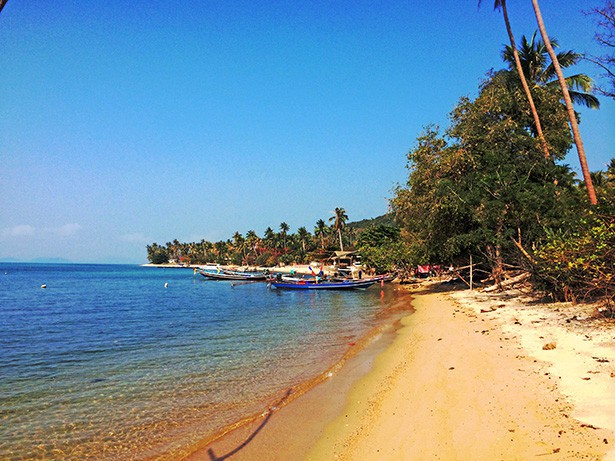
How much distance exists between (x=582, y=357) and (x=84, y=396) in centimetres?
1205

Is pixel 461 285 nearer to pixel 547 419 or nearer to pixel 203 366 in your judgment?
pixel 203 366

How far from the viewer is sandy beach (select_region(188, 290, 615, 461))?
5.67 metres

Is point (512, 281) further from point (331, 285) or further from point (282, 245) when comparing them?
point (282, 245)

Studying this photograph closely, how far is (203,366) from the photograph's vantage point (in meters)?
13.4

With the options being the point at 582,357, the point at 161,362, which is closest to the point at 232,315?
the point at 161,362

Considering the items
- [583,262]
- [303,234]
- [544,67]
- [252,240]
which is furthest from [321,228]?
[583,262]

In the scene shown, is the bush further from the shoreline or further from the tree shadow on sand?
the tree shadow on sand

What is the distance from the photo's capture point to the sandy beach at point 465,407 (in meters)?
5.67

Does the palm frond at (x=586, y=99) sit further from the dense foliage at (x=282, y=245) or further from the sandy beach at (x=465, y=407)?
the dense foliage at (x=282, y=245)

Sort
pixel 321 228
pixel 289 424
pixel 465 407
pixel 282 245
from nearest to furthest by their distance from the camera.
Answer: pixel 465 407 < pixel 289 424 < pixel 321 228 < pixel 282 245

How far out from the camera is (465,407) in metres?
7.22

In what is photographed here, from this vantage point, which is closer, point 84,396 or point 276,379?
point 84,396

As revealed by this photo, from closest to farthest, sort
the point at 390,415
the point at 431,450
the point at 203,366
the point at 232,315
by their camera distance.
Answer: the point at 431,450, the point at 390,415, the point at 203,366, the point at 232,315

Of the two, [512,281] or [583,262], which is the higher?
[583,262]
